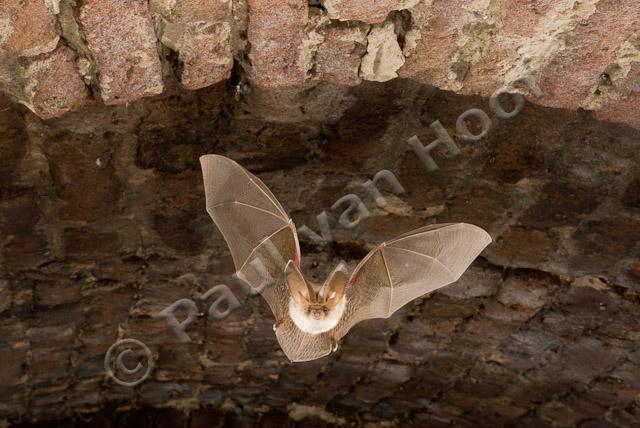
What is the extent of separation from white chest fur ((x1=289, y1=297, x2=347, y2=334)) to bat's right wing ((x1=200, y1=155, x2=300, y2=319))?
43mm

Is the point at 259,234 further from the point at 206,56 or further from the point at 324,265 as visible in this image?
the point at 324,265

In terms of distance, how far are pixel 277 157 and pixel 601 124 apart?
32.9 inches

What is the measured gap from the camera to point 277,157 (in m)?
2.07

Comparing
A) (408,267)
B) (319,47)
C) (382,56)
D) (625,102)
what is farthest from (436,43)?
(408,267)

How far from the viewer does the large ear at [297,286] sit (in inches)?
71.5

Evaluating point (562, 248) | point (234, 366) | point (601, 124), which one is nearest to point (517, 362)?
point (562, 248)

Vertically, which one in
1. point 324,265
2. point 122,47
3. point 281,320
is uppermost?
point 122,47

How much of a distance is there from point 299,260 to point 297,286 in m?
0.07

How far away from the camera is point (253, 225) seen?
74.2 inches

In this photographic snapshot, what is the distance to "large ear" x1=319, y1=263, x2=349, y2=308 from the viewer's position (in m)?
1.84

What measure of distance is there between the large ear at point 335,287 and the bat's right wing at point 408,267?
3cm

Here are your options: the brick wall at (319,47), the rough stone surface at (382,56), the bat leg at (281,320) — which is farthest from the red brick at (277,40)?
the bat leg at (281,320)

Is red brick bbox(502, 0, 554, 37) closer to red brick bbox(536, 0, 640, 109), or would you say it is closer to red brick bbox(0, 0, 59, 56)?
red brick bbox(536, 0, 640, 109)

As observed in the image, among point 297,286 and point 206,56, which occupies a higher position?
point 206,56
